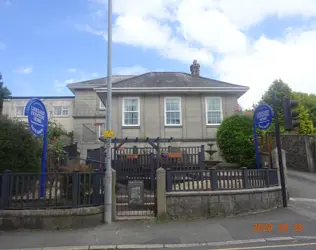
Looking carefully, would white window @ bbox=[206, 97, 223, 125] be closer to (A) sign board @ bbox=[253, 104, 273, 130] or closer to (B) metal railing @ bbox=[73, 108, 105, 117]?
(A) sign board @ bbox=[253, 104, 273, 130]

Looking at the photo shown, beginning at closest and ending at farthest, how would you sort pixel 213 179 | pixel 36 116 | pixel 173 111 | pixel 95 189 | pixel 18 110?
pixel 95 189 → pixel 36 116 → pixel 213 179 → pixel 173 111 → pixel 18 110

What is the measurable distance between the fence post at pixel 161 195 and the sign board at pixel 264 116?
5.28 m

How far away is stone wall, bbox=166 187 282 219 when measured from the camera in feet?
25.7

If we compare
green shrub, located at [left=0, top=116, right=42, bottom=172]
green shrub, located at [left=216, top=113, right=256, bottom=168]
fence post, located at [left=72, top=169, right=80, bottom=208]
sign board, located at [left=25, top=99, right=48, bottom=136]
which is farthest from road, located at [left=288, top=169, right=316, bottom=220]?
green shrub, located at [left=0, top=116, right=42, bottom=172]

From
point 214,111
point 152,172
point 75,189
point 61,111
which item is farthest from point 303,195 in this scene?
point 61,111

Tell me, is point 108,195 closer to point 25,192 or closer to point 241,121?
point 25,192

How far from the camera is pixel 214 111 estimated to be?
1727 centimetres

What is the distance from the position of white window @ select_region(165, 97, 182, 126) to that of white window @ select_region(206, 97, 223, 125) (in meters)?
1.98

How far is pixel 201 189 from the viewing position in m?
8.14

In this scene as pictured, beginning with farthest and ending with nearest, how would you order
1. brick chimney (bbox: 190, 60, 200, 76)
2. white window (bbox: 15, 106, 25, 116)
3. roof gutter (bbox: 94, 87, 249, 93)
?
white window (bbox: 15, 106, 25, 116) → brick chimney (bbox: 190, 60, 200, 76) → roof gutter (bbox: 94, 87, 249, 93)

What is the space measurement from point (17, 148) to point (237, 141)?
11.3 metres

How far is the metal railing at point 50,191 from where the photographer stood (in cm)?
689

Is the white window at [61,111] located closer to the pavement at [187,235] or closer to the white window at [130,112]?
the white window at [130,112]

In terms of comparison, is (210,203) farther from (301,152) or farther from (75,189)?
(301,152)
